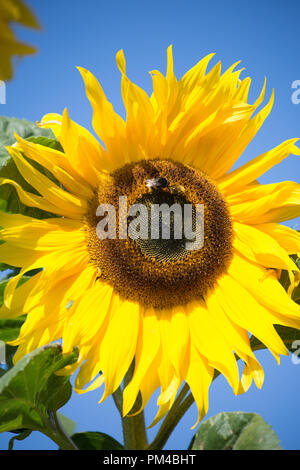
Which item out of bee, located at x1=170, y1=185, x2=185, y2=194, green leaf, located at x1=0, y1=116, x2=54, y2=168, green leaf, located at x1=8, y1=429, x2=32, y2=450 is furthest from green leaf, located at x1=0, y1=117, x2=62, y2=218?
green leaf, located at x1=8, y1=429, x2=32, y2=450

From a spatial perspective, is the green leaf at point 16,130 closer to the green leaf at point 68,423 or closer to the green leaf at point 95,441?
the green leaf at point 95,441

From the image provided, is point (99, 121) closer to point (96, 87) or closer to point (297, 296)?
point (96, 87)

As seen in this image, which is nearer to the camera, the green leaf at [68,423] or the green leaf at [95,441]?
the green leaf at [95,441]

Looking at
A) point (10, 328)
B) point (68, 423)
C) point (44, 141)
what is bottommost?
point (68, 423)

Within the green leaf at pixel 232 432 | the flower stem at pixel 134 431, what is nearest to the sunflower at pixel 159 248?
the flower stem at pixel 134 431

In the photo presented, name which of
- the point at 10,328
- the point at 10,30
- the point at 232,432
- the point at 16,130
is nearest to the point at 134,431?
the point at 232,432

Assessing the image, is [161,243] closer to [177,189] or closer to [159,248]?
[159,248]
